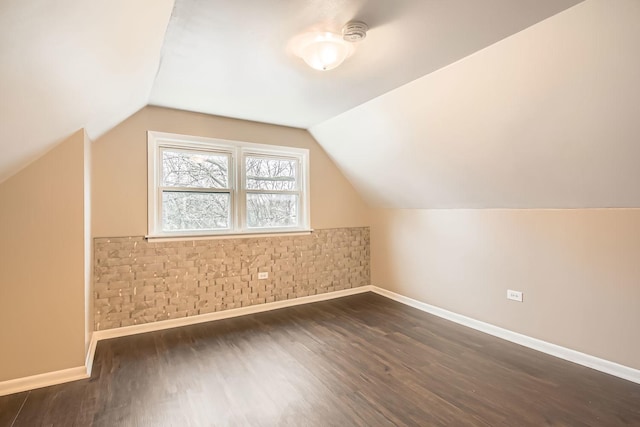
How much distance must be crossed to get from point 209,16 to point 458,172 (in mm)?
2680

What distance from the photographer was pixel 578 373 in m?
2.59

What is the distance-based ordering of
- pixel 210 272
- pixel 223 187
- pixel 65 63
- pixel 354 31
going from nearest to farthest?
pixel 65 63, pixel 354 31, pixel 210 272, pixel 223 187

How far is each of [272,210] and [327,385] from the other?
2.56 meters

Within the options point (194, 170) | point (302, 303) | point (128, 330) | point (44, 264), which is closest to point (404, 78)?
point (194, 170)

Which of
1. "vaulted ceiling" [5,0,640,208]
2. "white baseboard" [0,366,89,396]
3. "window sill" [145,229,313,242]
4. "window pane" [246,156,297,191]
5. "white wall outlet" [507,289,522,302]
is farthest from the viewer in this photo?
"window pane" [246,156,297,191]

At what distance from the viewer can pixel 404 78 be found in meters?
2.81

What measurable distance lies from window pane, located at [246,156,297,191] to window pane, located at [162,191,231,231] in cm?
44

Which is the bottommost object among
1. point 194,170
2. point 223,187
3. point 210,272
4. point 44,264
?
point 210,272

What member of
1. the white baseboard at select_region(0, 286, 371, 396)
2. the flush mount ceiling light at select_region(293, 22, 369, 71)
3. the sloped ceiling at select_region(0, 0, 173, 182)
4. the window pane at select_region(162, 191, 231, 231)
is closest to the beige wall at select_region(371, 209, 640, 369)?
the white baseboard at select_region(0, 286, 371, 396)

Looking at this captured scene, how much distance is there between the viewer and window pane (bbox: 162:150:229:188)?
3816 millimetres

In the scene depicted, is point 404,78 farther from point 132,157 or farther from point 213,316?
point 213,316

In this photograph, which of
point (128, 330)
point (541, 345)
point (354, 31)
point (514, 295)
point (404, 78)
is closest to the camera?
point (354, 31)

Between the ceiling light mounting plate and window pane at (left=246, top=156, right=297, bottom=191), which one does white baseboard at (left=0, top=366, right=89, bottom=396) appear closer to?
window pane at (left=246, top=156, right=297, bottom=191)

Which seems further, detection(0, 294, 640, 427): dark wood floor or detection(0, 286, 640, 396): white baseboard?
detection(0, 286, 640, 396): white baseboard
